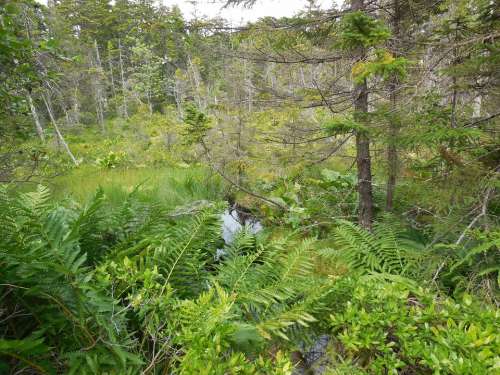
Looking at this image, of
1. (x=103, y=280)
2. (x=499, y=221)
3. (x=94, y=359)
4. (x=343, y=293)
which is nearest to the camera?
(x=94, y=359)

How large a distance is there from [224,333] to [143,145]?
35.2 feet

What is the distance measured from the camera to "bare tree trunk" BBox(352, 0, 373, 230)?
308cm

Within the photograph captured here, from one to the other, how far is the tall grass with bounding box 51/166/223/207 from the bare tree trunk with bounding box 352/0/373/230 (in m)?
2.68

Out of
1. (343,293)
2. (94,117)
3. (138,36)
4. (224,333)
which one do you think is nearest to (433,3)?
(343,293)

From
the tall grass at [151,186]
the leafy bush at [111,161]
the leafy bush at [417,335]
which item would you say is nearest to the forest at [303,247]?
the leafy bush at [417,335]

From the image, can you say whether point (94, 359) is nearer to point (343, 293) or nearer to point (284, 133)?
point (343, 293)

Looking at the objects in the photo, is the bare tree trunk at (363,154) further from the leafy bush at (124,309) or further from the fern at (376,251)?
the leafy bush at (124,309)

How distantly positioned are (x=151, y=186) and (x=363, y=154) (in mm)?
3800

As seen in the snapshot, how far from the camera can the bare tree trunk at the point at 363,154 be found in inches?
121

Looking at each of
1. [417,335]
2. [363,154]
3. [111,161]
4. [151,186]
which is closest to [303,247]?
[417,335]

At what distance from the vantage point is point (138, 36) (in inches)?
914

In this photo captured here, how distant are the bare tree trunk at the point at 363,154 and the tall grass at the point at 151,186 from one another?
8.79 ft

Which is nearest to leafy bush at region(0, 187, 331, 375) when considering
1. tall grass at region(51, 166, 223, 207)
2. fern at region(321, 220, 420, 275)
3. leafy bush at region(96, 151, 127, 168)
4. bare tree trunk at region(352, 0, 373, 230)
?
fern at region(321, 220, 420, 275)

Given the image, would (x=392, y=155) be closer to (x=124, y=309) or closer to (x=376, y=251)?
(x=376, y=251)
